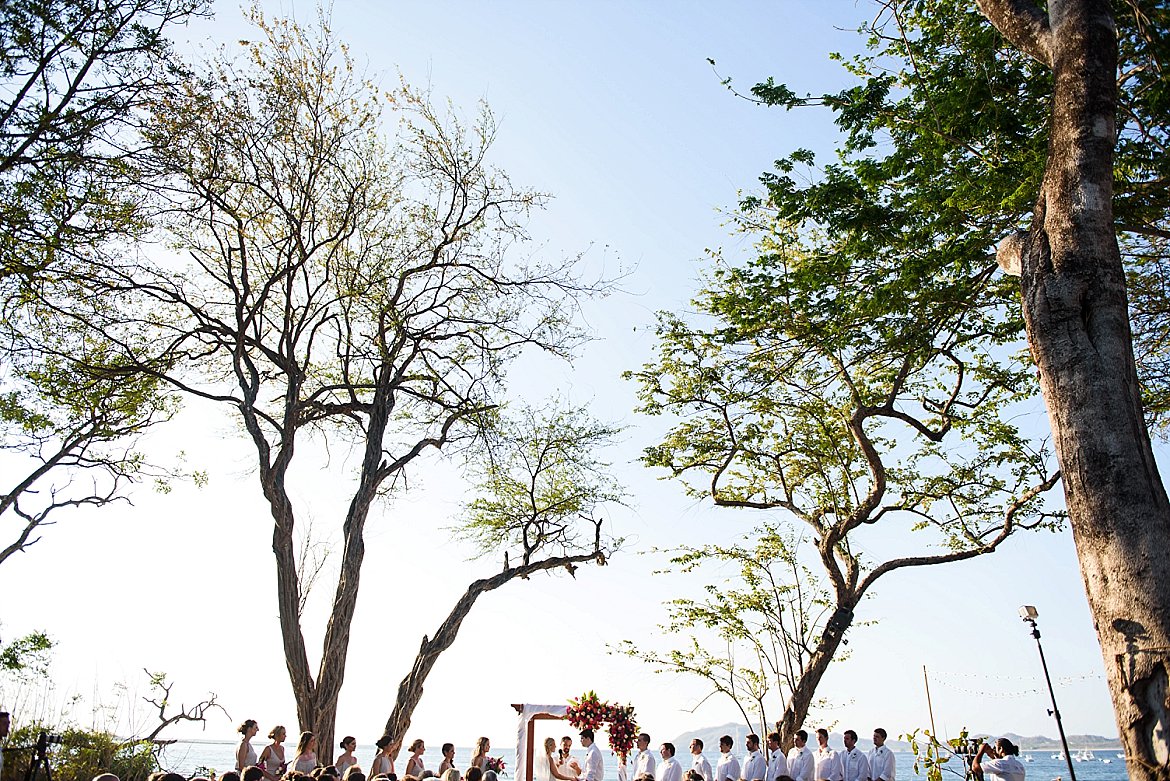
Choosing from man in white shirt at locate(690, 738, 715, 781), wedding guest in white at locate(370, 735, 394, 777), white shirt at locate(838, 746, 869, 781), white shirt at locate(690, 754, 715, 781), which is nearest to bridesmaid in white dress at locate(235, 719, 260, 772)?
wedding guest in white at locate(370, 735, 394, 777)

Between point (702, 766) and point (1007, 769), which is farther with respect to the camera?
point (702, 766)

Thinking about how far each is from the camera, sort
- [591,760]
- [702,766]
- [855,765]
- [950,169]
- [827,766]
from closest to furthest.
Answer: [950,169] → [855,765] → [827,766] → [591,760] → [702,766]

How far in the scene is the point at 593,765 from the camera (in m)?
13.4

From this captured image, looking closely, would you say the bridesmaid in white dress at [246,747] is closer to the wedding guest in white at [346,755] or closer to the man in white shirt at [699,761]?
the wedding guest in white at [346,755]

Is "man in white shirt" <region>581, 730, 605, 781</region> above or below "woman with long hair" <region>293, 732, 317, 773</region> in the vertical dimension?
below

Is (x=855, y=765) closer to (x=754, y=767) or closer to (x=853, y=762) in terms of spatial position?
(x=853, y=762)

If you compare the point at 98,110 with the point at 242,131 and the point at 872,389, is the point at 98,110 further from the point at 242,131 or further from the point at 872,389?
the point at 872,389

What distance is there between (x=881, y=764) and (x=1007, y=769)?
74.5 inches

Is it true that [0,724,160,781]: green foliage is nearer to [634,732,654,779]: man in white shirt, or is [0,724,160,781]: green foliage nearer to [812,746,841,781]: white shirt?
[634,732,654,779]: man in white shirt

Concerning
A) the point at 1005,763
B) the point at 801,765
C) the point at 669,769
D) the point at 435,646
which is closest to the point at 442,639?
the point at 435,646

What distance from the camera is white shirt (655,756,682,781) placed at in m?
13.4

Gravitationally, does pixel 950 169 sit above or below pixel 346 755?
above

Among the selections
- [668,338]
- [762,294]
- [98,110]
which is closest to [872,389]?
[668,338]

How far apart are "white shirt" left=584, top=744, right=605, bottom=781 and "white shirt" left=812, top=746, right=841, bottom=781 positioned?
3409 millimetres
